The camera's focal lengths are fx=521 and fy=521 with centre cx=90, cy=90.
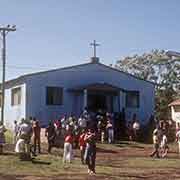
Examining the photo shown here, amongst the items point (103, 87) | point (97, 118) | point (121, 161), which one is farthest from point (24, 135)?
point (103, 87)

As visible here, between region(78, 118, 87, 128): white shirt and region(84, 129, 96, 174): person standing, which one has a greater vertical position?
region(78, 118, 87, 128): white shirt

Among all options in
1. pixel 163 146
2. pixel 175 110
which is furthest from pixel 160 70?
pixel 163 146

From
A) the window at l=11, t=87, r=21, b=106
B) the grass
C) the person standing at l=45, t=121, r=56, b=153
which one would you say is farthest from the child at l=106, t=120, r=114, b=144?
the window at l=11, t=87, r=21, b=106

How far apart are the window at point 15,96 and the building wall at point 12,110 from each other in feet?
1.07

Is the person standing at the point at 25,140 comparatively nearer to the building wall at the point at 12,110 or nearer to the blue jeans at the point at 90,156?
the blue jeans at the point at 90,156

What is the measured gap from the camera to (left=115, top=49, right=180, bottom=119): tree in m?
57.5

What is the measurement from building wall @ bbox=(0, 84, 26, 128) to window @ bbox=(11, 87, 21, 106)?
0.33 metres

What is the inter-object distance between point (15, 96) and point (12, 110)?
1266 mm

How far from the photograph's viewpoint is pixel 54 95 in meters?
37.3

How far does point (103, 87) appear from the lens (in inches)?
1474

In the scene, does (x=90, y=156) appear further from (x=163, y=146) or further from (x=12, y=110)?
(x=12, y=110)

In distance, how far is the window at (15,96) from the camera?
38.3 m

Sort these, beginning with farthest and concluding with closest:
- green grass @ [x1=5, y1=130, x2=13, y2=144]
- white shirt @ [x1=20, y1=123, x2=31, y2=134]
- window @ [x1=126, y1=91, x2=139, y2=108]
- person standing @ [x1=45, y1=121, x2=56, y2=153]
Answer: window @ [x1=126, y1=91, x2=139, y2=108]
green grass @ [x1=5, y1=130, x2=13, y2=144]
person standing @ [x1=45, y1=121, x2=56, y2=153]
white shirt @ [x1=20, y1=123, x2=31, y2=134]

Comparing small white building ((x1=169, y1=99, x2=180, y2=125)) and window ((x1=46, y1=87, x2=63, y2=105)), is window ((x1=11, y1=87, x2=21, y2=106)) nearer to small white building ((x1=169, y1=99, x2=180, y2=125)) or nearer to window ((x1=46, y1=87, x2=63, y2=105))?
window ((x1=46, y1=87, x2=63, y2=105))
